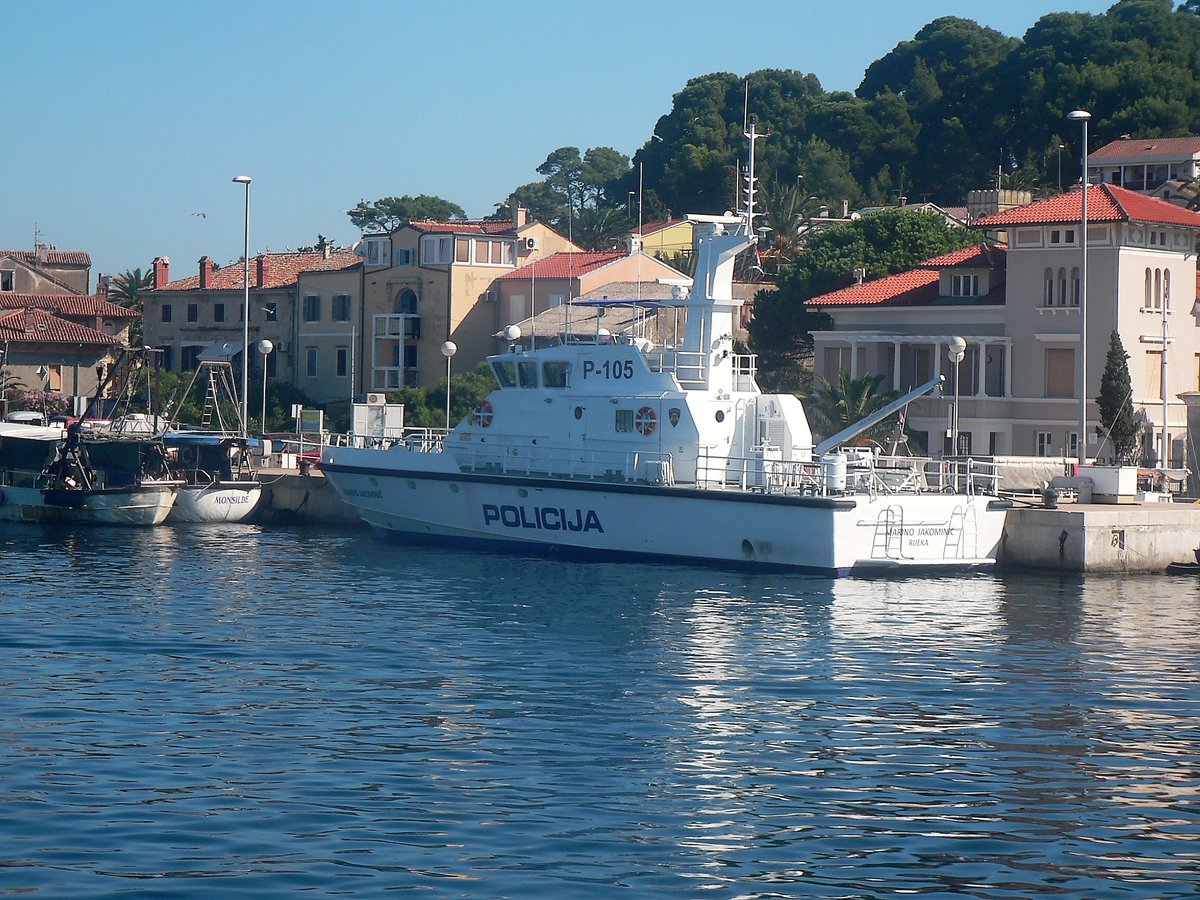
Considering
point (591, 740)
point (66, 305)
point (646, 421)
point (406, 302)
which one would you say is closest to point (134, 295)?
point (66, 305)

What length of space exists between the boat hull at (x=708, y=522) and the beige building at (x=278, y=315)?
28.8 m

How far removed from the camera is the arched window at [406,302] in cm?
6600

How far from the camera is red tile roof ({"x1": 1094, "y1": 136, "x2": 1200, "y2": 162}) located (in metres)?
73.8

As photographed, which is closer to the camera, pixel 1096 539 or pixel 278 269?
pixel 1096 539

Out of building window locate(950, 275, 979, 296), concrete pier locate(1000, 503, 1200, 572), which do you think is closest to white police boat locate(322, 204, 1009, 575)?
concrete pier locate(1000, 503, 1200, 572)

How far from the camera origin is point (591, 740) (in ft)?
57.4

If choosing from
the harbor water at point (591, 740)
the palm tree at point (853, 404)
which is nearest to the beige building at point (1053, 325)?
the palm tree at point (853, 404)

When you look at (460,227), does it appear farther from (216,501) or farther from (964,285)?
(216,501)

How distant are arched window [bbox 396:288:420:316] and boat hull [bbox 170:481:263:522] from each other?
2405cm

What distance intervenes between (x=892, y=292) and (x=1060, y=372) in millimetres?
7333

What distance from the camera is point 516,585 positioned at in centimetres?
3042

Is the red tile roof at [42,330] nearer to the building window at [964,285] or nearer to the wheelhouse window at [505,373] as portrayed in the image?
the building window at [964,285]

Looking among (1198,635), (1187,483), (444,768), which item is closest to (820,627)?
(1198,635)

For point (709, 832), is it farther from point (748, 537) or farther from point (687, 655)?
point (748, 537)
